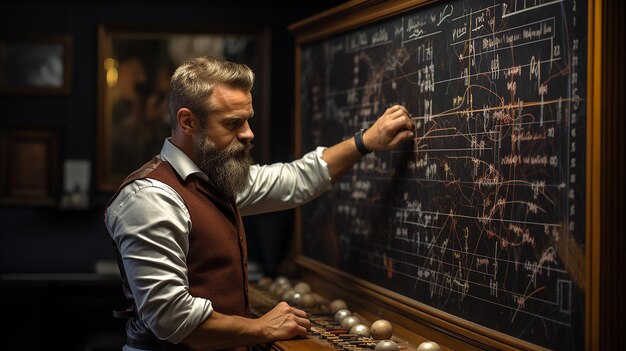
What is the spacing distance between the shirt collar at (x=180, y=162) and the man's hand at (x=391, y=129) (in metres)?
0.70

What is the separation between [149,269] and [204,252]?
9.0 inches

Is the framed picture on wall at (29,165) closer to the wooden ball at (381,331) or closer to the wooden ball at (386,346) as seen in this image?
the wooden ball at (381,331)

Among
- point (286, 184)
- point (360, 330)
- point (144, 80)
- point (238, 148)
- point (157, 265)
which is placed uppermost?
point (144, 80)

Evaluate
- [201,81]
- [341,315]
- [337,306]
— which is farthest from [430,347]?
[201,81]

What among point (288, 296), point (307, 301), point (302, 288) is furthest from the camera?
point (302, 288)

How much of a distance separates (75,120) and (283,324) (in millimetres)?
3500

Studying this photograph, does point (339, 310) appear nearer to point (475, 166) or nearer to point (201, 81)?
point (475, 166)

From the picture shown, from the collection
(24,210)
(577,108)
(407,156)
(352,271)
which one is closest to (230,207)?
(407,156)

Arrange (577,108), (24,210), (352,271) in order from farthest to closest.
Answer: (24,210), (352,271), (577,108)

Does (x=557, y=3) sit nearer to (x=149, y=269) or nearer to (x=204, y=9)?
(x=149, y=269)

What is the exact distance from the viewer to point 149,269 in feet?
8.30

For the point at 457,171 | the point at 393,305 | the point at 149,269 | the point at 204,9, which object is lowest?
the point at 393,305

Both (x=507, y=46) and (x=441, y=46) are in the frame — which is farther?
(x=441, y=46)

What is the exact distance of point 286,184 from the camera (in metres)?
3.40
